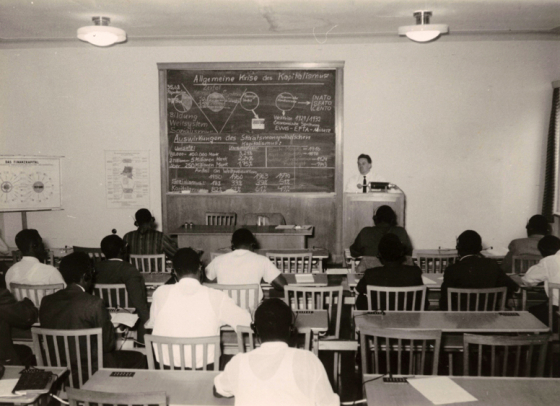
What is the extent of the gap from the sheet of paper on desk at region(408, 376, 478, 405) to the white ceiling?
4.10 m

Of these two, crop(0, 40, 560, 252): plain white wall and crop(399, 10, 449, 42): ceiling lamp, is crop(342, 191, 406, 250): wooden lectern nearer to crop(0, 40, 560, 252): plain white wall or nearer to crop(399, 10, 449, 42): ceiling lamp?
crop(0, 40, 560, 252): plain white wall

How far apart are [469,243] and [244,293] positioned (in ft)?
5.58

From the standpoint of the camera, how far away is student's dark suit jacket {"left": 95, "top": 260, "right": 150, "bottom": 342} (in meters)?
3.79

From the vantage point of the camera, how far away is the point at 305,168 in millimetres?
7695

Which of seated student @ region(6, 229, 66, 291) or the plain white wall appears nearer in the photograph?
seated student @ region(6, 229, 66, 291)

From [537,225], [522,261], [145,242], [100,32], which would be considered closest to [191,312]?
[145,242]

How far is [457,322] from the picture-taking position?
3.18 m

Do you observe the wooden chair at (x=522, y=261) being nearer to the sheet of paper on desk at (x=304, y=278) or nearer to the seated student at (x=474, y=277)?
the seated student at (x=474, y=277)

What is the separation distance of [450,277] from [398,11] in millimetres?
3267

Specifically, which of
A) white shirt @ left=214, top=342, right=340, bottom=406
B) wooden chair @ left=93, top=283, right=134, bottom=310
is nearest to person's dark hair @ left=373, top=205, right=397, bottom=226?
wooden chair @ left=93, top=283, right=134, bottom=310

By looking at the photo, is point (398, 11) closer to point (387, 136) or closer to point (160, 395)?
point (387, 136)

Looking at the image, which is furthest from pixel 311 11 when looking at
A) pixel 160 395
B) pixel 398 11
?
pixel 160 395

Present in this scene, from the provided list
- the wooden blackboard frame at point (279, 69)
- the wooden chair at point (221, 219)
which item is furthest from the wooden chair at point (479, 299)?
the wooden chair at point (221, 219)

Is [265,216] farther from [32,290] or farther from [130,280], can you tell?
[32,290]
